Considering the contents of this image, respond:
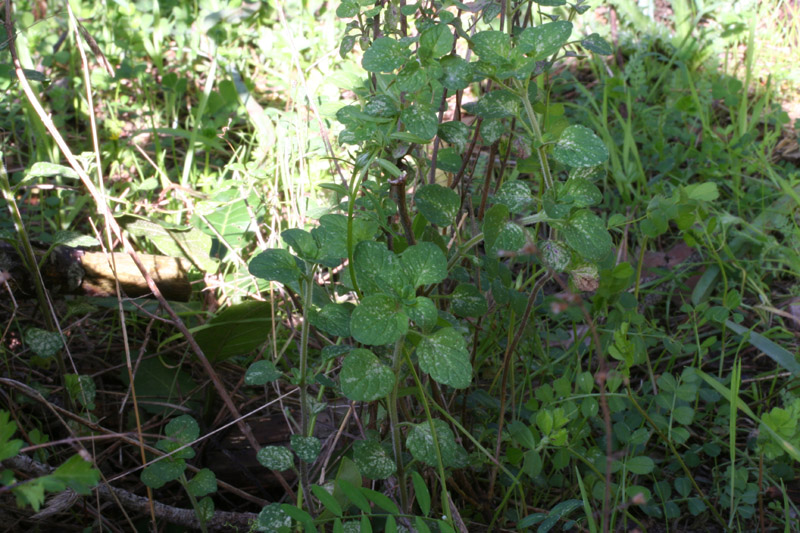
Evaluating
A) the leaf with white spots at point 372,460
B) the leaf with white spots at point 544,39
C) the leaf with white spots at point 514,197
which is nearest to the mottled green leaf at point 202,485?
the leaf with white spots at point 372,460

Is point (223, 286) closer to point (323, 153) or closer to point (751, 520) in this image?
point (323, 153)

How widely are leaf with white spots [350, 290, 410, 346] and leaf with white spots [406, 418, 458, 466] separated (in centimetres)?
23

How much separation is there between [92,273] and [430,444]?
102cm

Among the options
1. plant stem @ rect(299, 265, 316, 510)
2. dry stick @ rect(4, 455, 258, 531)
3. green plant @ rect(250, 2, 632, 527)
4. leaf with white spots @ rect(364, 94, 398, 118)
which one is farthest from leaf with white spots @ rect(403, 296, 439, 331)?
dry stick @ rect(4, 455, 258, 531)

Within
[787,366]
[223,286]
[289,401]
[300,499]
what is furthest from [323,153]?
[787,366]

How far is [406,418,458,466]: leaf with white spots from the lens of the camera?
1.16 meters

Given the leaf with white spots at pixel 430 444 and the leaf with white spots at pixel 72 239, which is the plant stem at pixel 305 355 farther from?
the leaf with white spots at pixel 72 239

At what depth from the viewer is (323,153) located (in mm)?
2277

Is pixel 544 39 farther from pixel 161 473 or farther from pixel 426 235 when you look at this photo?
pixel 161 473

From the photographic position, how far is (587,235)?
3.67 ft

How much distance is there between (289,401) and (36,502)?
3.15 ft

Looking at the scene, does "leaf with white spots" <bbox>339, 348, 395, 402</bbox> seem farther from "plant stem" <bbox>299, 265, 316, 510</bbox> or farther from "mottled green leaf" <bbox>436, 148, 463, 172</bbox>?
"mottled green leaf" <bbox>436, 148, 463, 172</bbox>

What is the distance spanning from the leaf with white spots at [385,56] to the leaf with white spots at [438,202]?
0.76ft

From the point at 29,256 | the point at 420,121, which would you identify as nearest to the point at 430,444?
the point at 420,121
